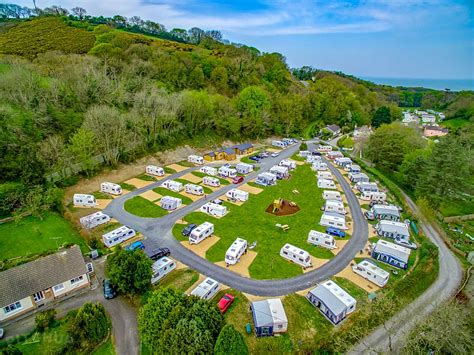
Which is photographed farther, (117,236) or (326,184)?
(326,184)

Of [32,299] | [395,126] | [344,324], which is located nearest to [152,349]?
[32,299]

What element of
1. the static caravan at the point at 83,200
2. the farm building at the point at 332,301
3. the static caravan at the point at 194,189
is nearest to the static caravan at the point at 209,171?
the static caravan at the point at 194,189

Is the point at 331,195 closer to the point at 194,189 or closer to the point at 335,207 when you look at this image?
the point at 335,207

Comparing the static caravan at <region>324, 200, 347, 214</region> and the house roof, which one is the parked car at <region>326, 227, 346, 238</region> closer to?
the static caravan at <region>324, 200, 347, 214</region>

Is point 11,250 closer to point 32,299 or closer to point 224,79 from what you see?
point 32,299

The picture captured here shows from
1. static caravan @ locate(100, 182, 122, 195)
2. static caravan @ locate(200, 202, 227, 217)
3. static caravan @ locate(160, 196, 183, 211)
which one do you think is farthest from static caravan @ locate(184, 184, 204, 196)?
static caravan @ locate(100, 182, 122, 195)

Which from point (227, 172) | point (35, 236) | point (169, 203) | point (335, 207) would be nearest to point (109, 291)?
point (35, 236)
